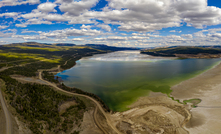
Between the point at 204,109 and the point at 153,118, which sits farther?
the point at 204,109

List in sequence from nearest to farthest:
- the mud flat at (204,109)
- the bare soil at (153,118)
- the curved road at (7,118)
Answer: the curved road at (7,118) < the bare soil at (153,118) < the mud flat at (204,109)

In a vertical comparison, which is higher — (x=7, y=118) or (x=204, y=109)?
(x=7, y=118)

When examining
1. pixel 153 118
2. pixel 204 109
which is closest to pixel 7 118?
pixel 153 118

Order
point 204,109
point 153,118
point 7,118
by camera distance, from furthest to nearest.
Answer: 1. point 204,109
2. point 153,118
3. point 7,118

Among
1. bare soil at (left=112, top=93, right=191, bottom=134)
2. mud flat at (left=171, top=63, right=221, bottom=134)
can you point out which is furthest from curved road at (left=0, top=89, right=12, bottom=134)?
mud flat at (left=171, top=63, right=221, bottom=134)

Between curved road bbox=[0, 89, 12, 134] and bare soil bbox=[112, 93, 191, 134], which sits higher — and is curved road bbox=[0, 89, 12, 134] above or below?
above

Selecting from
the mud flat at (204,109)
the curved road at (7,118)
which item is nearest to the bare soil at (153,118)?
the mud flat at (204,109)

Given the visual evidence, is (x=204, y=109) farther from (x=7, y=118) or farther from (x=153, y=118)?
(x=7, y=118)

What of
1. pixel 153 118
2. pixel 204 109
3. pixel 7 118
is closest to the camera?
pixel 7 118

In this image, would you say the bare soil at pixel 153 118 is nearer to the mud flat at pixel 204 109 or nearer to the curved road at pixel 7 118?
the mud flat at pixel 204 109

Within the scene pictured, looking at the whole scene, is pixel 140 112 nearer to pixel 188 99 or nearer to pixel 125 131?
pixel 125 131

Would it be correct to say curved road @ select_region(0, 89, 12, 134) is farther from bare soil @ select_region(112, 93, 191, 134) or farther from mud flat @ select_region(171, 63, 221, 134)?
mud flat @ select_region(171, 63, 221, 134)

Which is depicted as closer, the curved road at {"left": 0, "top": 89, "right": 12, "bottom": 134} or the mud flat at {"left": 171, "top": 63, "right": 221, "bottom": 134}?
the curved road at {"left": 0, "top": 89, "right": 12, "bottom": 134}
